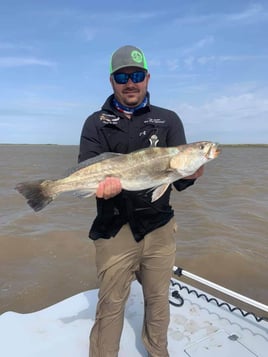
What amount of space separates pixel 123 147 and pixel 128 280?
1.28 metres

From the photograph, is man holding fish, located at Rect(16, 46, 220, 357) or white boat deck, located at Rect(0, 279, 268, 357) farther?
white boat deck, located at Rect(0, 279, 268, 357)

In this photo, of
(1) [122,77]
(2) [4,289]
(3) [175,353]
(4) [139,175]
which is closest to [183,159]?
(4) [139,175]

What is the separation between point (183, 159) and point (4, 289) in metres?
5.42

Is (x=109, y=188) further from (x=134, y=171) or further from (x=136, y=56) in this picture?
(x=136, y=56)

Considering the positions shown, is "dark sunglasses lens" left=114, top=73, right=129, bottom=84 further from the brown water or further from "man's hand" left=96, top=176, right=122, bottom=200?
the brown water

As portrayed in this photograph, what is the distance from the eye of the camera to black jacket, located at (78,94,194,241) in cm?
358

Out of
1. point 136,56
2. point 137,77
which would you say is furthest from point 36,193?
point 136,56

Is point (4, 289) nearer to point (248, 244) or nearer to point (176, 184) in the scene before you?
point (176, 184)

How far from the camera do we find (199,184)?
20.3 m

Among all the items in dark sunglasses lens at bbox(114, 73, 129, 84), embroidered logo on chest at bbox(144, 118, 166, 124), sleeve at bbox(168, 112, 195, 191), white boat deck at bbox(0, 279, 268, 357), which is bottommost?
white boat deck at bbox(0, 279, 268, 357)

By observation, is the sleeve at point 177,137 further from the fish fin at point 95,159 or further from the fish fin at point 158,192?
the fish fin at point 95,159

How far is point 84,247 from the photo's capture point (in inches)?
380

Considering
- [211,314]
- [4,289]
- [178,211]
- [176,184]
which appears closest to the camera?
[176,184]

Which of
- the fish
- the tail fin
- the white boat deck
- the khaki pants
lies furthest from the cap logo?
the white boat deck
